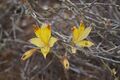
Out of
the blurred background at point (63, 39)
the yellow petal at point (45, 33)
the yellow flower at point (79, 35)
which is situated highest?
the yellow petal at point (45, 33)

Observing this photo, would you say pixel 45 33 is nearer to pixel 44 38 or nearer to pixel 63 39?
pixel 44 38

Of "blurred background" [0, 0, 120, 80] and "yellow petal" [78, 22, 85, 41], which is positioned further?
"blurred background" [0, 0, 120, 80]

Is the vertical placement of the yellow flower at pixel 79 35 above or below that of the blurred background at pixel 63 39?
above

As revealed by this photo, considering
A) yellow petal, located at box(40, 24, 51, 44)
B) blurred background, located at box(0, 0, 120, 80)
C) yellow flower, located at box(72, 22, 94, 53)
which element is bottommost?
blurred background, located at box(0, 0, 120, 80)

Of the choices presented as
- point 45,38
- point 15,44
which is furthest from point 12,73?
point 45,38

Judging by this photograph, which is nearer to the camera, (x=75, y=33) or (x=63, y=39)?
(x=75, y=33)

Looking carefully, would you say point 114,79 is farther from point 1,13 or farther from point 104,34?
point 1,13

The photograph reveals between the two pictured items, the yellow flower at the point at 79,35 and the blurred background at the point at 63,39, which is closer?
the yellow flower at the point at 79,35

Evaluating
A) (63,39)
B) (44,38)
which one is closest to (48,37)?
(44,38)
